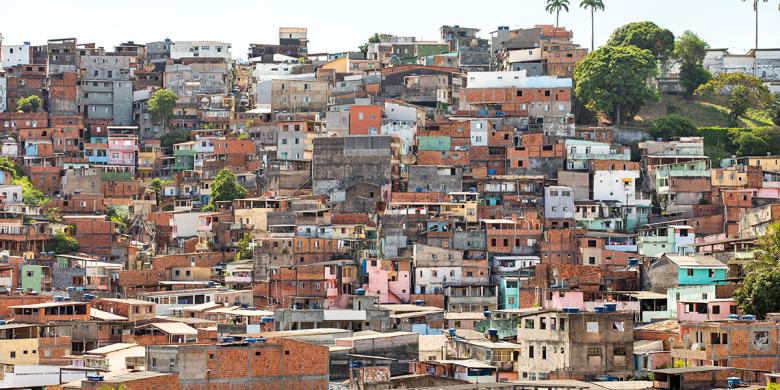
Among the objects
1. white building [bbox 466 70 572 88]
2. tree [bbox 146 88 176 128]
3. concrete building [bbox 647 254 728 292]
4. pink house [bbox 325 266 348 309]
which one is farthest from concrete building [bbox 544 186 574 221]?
tree [bbox 146 88 176 128]

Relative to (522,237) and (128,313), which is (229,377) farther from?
(522,237)

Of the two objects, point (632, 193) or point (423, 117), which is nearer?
point (632, 193)

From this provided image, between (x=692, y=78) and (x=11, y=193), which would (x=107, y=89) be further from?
(x=692, y=78)

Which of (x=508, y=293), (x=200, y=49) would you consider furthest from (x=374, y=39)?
(x=508, y=293)

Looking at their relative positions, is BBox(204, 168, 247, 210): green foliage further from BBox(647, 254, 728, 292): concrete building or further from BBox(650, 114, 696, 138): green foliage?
BBox(647, 254, 728, 292): concrete building

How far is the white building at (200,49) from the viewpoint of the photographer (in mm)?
107188

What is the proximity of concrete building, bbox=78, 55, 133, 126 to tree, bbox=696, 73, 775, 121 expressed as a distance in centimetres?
2859

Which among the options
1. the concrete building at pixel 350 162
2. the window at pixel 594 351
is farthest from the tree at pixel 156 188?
the window at pixel 594 351

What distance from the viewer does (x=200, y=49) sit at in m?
107

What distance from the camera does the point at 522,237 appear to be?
3002 inches

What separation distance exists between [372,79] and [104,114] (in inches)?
540

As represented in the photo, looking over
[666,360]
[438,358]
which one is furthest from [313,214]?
[666,360]

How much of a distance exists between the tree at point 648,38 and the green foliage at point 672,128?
1033cm

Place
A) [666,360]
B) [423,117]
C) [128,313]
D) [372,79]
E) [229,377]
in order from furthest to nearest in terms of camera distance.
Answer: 1. [372,79]
2. [423,117]
3. [128,313]
4. [666,360]
5. [229,377]
